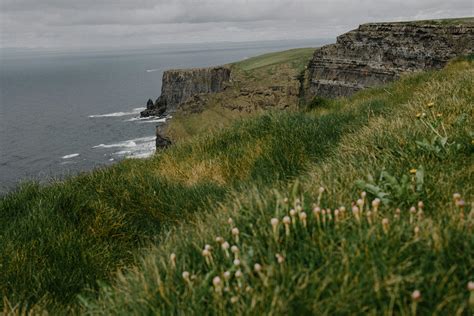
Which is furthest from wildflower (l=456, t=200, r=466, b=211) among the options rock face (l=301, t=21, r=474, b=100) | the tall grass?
rock face (l=301, t=21, r=474, b=100)

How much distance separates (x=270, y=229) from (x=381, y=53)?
115 metres

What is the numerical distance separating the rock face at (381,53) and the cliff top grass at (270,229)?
80582mm

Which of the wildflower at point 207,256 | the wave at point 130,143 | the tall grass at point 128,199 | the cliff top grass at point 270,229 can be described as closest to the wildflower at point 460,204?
the cliff top grass at point 270,229

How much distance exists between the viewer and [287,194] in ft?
13.6

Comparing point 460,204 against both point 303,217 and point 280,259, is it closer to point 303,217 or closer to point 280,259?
point 303,217

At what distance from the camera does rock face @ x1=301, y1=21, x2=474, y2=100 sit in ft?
296

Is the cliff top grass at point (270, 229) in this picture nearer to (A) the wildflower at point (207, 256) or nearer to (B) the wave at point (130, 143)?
(A) the wildflower at point (207, 256)

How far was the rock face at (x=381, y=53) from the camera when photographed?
90.2m

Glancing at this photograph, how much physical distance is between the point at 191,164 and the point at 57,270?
14.4ft

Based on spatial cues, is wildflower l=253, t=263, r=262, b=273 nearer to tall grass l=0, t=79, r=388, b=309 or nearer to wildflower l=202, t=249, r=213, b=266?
wildflower l=202, t=249, r=213, b=266

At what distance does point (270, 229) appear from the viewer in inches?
132

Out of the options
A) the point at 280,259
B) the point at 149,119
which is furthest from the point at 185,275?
the point at 149,119

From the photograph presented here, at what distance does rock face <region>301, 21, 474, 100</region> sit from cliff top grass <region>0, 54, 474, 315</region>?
80.6 meters

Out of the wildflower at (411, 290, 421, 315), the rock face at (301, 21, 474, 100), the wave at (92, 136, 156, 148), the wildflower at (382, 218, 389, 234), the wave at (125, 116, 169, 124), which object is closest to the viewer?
the wildflower at (411, 290, 421, 315)
